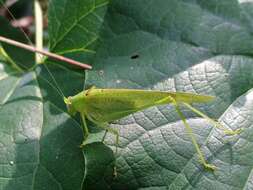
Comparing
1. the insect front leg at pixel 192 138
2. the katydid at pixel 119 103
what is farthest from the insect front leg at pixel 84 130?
the insect front leg at pixel 192 138

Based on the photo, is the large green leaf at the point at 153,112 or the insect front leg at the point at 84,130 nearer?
the large green leaf at the point at 153,112

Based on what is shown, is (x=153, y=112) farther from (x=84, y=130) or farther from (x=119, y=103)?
(x=84, y=130)

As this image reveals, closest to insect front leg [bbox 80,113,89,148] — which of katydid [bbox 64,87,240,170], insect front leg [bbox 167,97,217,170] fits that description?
katydid [bbox 64,87,240,170]

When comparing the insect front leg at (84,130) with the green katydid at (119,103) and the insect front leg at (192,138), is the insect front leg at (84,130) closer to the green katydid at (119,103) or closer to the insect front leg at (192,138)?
the green katydid at (119,103)

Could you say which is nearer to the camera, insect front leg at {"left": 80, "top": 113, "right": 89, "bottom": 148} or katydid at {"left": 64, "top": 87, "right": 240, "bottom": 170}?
katydid at {"left": 64, "top": 87, "right": 240, "bottom": 170}

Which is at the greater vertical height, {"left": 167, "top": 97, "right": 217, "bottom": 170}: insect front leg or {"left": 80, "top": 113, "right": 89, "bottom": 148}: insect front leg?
{"left": 167, "top": 97, "right": 217, "bottom": 170}: insect front leg

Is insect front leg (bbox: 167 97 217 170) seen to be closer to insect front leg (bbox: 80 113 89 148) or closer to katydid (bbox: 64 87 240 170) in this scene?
katydid (bbox: 64 87 240 170)
